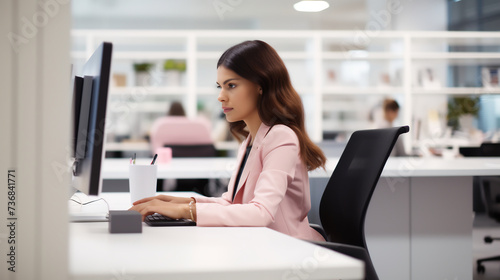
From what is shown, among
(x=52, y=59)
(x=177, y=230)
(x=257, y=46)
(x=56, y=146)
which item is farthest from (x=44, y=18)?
(x=257, y=46)

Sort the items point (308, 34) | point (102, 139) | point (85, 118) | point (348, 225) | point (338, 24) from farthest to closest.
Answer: point (338, 24)
point (308, 34)
point (348, 225)
point (85, 118)
point (102, 139)

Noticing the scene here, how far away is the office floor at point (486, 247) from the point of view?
11.2 ft

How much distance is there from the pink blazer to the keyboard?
51mm

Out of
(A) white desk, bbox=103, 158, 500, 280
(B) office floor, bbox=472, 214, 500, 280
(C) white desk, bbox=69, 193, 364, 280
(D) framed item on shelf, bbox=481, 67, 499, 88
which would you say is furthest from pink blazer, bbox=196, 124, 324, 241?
(D) framed item on shelf, bbox=481, 67, 499, 88

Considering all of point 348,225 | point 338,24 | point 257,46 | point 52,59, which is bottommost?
point 348,225

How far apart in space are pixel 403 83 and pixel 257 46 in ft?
17.8

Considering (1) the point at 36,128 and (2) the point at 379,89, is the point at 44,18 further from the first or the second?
(2) the point at 379,89

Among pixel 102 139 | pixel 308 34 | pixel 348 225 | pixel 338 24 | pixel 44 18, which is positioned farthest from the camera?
pixel 338 24

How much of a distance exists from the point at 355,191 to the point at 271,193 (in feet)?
0.97

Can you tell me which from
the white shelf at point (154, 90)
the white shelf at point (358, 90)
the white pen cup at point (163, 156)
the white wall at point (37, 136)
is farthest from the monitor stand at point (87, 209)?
the white shelf at point (358, 90)

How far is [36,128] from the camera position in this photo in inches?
27.2

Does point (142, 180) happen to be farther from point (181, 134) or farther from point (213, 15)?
point (213, 15)

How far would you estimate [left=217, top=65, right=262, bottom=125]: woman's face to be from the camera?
4.95 feet

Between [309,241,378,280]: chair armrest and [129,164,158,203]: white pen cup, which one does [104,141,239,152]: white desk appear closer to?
[129,164,158,203]: white pen cup
